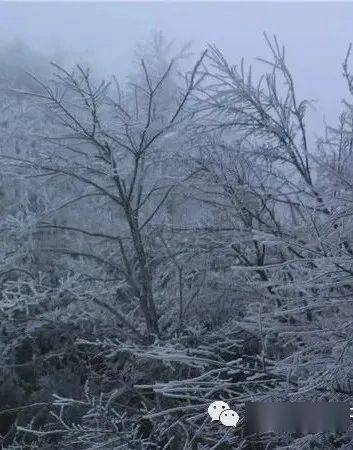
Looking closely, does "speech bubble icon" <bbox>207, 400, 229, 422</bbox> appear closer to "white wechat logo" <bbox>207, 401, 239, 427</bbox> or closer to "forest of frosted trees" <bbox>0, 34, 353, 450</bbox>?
"white wechat logo" <bbox>207, 401, 239, 427</bbox>

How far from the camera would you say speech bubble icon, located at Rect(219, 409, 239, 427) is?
154 inches

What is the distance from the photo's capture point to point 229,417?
157 inches

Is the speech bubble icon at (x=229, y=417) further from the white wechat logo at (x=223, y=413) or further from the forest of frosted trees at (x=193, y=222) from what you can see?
the forest of frosted trees at (x=193, y=222)

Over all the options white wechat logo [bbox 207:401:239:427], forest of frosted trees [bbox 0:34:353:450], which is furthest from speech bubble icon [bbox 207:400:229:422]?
forest of frosted trees [bbox 0:34:353:450]

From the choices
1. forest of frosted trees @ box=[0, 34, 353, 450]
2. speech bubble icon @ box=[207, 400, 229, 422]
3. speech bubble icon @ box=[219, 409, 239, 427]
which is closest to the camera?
speech bubble icon @ box=[219, 409, 239, 427]

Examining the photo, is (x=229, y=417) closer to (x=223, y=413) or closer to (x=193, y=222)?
(x=223, y=413)

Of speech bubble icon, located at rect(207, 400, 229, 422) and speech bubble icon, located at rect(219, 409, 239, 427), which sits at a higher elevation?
speech bubble icon, located at rect(207, 400, 229, 422)

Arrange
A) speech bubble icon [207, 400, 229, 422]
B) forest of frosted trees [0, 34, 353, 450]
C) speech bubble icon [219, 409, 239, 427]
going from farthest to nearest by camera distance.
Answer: forest of frosted trees [0, 34, 353, 450] → speech bubble icon [207, 400, 229, 422] → speech bubble icon [219, 409, 239, 427]

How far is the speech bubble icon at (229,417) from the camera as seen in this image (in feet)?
12.9

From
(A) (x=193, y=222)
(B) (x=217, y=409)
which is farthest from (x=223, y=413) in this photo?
(A) (x=193, y=222)

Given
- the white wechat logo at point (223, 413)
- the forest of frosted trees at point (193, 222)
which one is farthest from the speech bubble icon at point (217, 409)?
the forest of frosted trees at point (193, 222)

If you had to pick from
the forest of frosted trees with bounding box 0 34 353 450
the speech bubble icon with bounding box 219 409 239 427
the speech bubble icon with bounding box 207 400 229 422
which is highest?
the forest of frosted trees with bounding box 0 34 353 450

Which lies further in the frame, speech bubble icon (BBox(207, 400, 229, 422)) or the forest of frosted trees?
the forest of frosted trees

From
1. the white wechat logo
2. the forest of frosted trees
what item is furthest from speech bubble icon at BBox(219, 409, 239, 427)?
the forest of frosted trees
